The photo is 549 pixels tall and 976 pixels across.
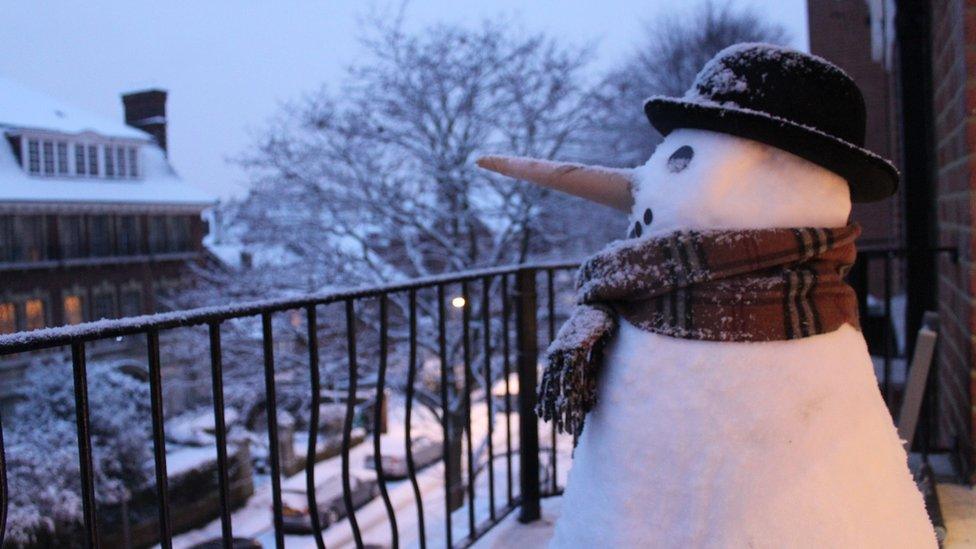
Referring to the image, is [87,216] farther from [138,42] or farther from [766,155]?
[766,155]

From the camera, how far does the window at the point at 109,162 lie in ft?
64.5

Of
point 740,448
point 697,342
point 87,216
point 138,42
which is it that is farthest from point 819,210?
point 138,42

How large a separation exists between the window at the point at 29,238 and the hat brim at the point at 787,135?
18.8 metres

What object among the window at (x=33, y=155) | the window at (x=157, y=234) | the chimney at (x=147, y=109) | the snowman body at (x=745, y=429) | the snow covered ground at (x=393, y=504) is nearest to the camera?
the snowman body at (x=745, y=429)

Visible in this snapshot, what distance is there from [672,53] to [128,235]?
50.0ft

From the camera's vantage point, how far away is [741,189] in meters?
1.41

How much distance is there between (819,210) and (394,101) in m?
13.7

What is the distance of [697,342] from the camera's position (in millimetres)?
1368

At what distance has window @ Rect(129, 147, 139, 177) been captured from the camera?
20623 millimetres

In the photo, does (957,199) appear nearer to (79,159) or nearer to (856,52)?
(856,52)

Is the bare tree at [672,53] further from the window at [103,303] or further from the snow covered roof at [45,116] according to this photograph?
the window at [103,303]

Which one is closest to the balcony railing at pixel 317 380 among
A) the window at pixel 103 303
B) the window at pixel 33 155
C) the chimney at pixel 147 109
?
the window at pixel 33 155

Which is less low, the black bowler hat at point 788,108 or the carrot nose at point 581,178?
the black bowler hat at point 788,108

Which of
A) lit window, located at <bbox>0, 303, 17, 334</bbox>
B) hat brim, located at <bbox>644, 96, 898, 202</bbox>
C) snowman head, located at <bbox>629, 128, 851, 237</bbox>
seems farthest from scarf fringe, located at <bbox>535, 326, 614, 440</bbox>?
lit window, located at <bbox>0, 303, 17, 334</bbox>
